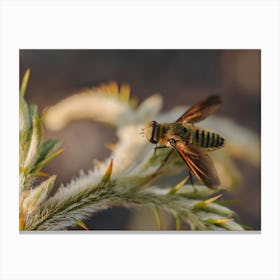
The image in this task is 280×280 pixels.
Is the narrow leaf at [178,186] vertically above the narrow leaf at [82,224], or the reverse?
the narrow leaf at [178,186]

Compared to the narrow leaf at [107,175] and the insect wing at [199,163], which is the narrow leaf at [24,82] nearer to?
the narrow leaf at [107,175]

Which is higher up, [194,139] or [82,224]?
[194,139]

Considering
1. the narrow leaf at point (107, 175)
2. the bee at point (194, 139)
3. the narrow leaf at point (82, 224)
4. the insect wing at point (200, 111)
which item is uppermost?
the insect wing at point (200, 111)

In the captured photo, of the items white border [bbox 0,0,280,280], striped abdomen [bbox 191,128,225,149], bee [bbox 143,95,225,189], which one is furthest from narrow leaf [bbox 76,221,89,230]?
striped abdomen [bbox 191,128,225,149]

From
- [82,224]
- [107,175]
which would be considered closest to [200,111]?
[107,175]
